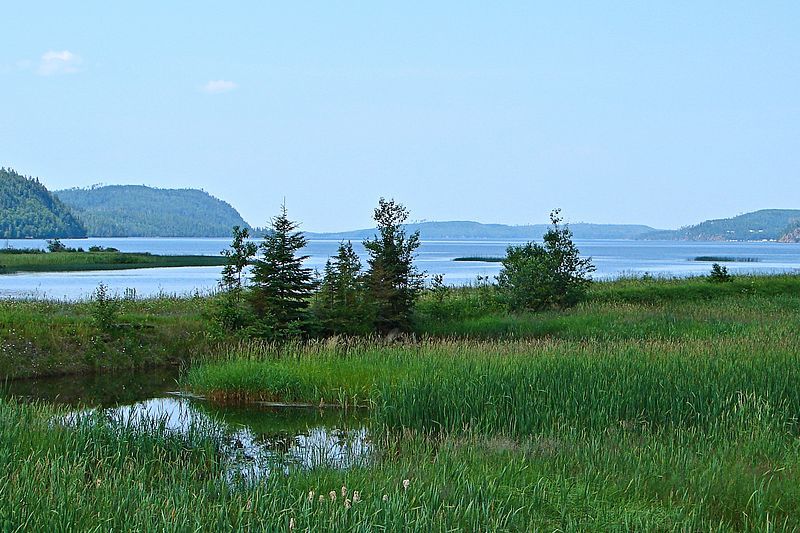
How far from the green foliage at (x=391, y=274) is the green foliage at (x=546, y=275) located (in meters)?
5.32

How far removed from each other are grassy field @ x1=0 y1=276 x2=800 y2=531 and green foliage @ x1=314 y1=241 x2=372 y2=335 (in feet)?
9.31

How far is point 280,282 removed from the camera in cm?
2655

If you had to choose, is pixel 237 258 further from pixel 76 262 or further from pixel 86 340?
pixel 76 262

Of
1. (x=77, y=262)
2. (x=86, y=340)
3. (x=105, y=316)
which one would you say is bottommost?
(x=86, y=340)

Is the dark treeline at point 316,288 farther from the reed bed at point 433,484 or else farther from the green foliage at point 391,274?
the reed bed at point 433,484

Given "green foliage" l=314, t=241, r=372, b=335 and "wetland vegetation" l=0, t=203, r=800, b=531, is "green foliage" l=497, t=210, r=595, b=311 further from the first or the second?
"green foliage" l=314, t=241, r=372, b=335

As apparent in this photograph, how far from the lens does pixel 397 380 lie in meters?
18.2

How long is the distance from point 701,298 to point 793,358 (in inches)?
890

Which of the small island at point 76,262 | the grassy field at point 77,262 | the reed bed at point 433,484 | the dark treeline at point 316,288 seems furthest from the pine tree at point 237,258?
the grassy field at point 77,262

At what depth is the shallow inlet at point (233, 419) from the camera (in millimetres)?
13039

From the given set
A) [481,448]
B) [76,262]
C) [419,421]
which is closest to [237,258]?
[419,421]

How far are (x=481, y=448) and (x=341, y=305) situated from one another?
1581 cm

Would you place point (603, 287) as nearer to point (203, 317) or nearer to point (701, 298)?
point (701, 298)

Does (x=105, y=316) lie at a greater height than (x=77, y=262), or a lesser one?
lesser
